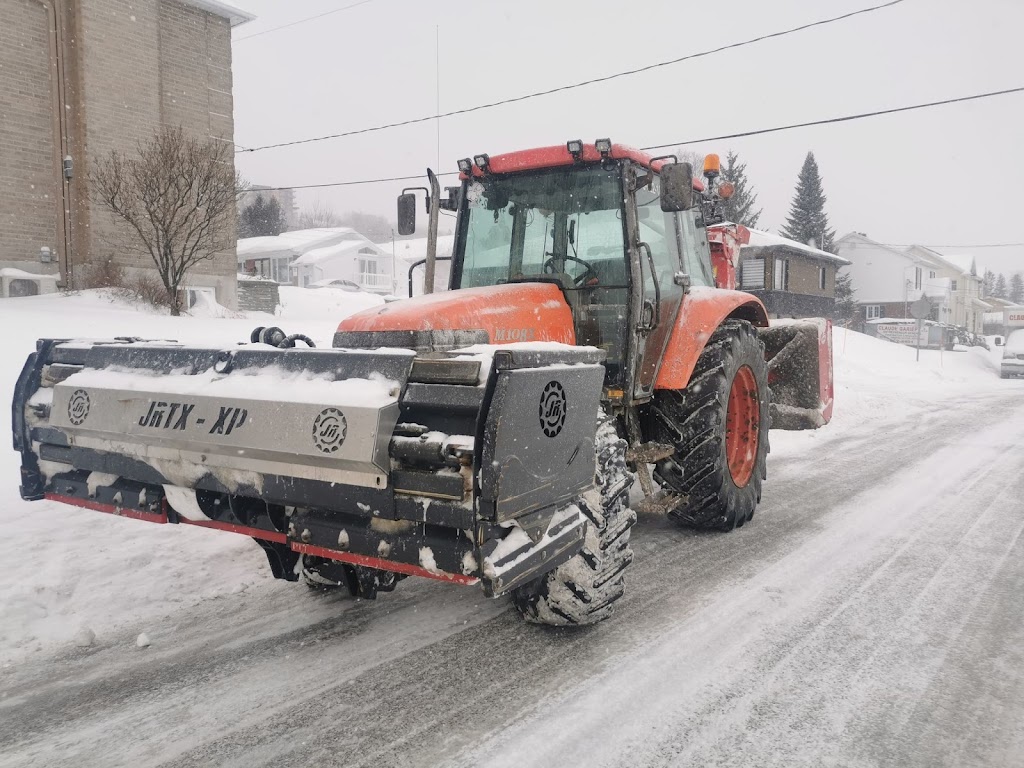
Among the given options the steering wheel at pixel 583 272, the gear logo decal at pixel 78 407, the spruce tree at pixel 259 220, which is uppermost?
the spruce tree at pixel 259 220

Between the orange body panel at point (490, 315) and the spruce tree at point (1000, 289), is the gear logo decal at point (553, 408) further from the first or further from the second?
the spruce tree at point (1000, 289)

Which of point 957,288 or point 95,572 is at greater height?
point 957,288

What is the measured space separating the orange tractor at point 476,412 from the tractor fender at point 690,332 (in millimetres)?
14

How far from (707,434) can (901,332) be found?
120ft

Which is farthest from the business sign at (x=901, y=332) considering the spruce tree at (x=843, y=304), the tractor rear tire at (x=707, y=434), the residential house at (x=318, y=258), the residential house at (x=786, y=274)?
the tractor rear tire at (x=707, y=434)

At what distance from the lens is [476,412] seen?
2389 mm

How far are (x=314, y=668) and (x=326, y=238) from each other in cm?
5266

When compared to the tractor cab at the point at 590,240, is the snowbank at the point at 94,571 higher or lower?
lower

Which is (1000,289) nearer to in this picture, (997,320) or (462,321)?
(997,320)

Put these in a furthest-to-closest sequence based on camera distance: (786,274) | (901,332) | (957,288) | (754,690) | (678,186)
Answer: (957,288), (901,332), (786,274), (678,186), (754,690)

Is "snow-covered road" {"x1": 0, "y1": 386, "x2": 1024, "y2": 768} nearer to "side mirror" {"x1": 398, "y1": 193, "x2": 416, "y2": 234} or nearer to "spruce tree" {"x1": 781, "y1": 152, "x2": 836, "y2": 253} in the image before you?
"side mirror" {"x1": 398, "y1": 193, "x2": 416, "y2": 234}

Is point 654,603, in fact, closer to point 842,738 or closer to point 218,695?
point 842,738

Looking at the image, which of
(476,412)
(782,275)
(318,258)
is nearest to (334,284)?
(318,258)

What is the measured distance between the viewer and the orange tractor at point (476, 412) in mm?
2439
